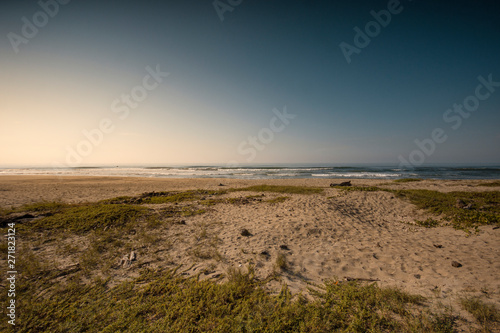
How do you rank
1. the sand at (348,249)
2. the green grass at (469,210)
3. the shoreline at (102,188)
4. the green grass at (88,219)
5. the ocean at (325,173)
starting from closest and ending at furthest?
1. the sand at (348,249)
2. the green grass at (88,219)
3. the green grass at (469,210)
4. the shoreline at (102,188)
5. the ocean at (325,173)

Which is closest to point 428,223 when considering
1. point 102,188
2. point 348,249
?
point 348,249

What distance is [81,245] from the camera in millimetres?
6773

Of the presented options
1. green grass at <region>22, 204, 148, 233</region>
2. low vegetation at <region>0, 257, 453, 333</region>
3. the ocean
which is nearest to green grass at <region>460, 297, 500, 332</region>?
low vegetation at <region>0, 257, 453, 333</region>

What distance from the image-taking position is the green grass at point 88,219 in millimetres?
8312

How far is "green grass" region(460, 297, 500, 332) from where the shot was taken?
3096 millimetres

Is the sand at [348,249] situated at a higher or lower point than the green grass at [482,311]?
lower

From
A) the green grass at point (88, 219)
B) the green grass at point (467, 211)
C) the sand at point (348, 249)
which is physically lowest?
the sand at point (348, 249)

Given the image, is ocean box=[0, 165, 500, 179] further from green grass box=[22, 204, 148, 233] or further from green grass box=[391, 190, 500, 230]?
green grass box=[22, 204, 148, 233]

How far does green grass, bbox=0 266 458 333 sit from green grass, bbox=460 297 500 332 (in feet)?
2.13

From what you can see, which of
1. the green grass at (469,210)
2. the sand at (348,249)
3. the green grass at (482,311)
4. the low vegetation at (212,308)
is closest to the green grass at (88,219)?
the sand at (348,249)

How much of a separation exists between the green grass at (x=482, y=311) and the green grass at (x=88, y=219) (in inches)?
450

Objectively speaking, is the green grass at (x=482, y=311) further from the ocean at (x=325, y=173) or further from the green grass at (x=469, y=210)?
the ocean at (x=325, y=173)

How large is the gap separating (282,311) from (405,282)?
3411 millimetres

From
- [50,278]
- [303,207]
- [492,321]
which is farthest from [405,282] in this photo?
[50,278]
